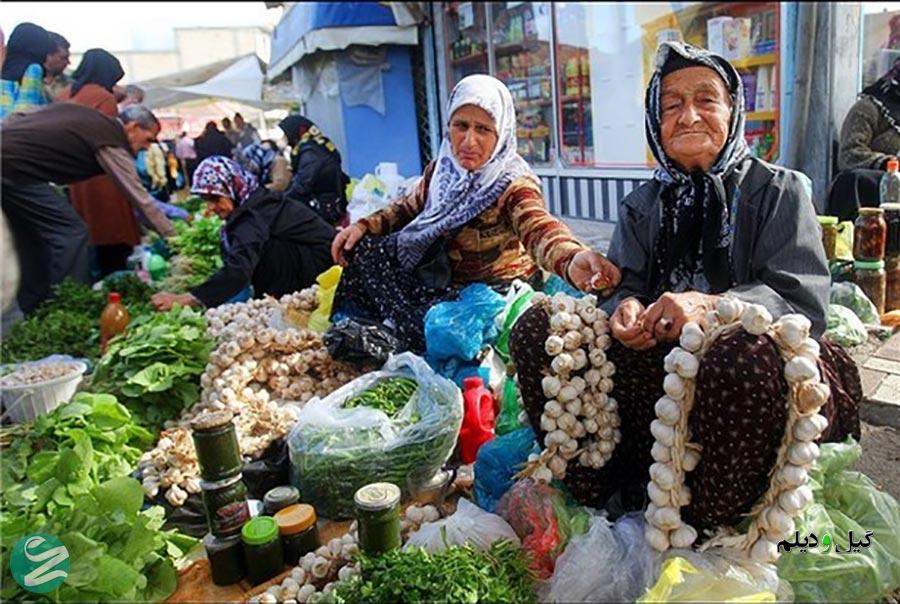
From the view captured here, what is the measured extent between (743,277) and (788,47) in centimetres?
331

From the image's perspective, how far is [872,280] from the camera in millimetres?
3168

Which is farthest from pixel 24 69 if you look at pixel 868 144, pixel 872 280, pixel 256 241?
pixel 868 144

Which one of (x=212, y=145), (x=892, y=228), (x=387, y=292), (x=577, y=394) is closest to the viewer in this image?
(x=577, y=394)

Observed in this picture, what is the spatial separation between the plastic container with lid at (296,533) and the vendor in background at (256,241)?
6.61 ft

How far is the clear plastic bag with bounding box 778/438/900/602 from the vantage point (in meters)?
1.45

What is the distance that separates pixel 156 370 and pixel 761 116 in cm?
418

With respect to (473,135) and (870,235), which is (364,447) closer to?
(473,135)

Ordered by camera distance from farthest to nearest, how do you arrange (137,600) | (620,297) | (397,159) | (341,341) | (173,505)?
1. (397,159)
2. (341,341)
3. (173,505)
4. (620,297)
5. (137,600)

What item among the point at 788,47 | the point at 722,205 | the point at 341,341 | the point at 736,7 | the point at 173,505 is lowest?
the point at 173,505

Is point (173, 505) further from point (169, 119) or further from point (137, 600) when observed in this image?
point (169, 119)

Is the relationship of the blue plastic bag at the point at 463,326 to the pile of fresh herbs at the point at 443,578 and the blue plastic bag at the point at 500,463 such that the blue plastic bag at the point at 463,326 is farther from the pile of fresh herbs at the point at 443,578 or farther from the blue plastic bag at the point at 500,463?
the pile of fresh herbs at the point at 443,578

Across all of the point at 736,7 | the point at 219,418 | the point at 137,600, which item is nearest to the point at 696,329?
the point at 219,418

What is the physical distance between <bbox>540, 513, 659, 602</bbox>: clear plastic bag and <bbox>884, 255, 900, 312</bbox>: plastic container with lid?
2.51m

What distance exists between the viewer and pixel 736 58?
487 cm
